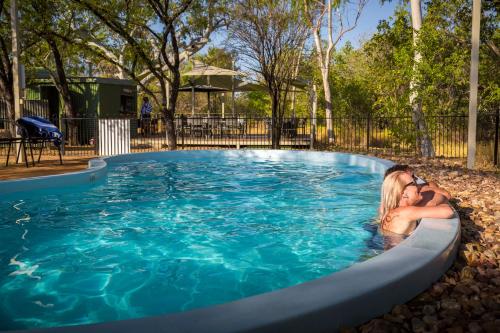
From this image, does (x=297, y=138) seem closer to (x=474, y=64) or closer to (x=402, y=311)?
(x=474, y=64)

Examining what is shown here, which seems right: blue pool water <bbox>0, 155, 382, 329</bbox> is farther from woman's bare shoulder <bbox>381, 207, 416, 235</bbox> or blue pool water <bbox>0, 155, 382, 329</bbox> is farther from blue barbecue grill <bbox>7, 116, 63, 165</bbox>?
blue barbecue grill <bbox>7, 116, 63, 165</bbox>

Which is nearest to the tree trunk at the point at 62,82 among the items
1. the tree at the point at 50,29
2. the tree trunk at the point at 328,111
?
the tree at the point at 50,29

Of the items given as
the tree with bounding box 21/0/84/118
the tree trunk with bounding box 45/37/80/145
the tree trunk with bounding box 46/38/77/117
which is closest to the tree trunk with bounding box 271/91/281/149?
the tree with bounding box 21/0/84/118

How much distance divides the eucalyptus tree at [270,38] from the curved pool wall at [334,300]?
12.6m

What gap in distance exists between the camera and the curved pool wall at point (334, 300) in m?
2.04

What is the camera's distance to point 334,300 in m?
2.31

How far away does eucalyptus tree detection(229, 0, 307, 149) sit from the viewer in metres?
15.2

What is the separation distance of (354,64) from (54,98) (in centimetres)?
2761

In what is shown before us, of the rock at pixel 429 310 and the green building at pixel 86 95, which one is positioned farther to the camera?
the green building at pixel 86 95

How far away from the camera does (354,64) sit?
40656mm

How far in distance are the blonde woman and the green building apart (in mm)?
17526

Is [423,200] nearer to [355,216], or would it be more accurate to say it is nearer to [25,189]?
[355,216]

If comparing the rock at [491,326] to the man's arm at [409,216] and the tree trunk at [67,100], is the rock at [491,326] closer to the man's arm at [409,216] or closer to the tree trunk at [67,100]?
the man's arm at [409,216]

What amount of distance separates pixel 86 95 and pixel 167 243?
17.1 m
